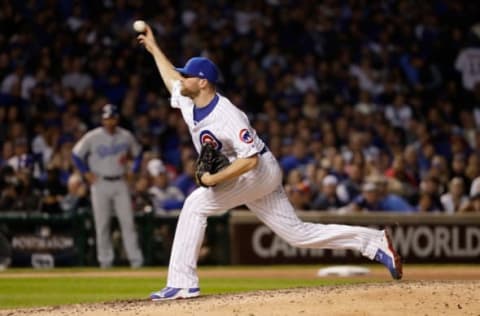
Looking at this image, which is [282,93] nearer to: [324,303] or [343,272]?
[343,272]

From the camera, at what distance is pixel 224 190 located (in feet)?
29.8

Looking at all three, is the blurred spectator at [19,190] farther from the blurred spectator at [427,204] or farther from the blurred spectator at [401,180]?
the blurred spectator at [427,204]

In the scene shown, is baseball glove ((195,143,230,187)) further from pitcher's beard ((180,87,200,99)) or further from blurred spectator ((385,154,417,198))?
blurred spectator ((385,154,417,198))

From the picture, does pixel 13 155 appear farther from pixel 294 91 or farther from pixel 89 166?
pixel 294 91

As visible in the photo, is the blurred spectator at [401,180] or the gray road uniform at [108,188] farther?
the blurred spectator at [401,180]

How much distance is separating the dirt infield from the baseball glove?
902mm

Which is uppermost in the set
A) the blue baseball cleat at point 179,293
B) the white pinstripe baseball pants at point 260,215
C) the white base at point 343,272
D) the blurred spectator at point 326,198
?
the blurred spectator at point 326,198

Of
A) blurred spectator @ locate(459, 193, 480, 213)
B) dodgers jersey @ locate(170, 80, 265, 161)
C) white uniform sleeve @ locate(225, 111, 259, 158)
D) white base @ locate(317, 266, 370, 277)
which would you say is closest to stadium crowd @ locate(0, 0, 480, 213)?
blurred spectator @ locate(459, 193, 480, 213)

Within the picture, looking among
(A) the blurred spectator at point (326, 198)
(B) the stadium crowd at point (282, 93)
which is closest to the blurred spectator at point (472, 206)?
(B) the stadium crowd at point (282, 93)

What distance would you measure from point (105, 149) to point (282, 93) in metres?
4.76

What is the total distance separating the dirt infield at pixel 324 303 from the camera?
8.11m

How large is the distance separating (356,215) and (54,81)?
17.3ft

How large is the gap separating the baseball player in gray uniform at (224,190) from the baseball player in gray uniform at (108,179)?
21.2 feet

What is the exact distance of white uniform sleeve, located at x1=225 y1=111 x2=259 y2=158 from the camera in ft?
29.1
